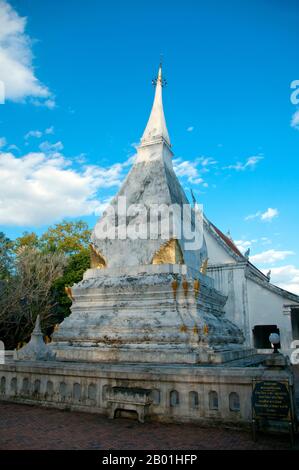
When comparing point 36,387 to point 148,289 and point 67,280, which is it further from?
point 67,280

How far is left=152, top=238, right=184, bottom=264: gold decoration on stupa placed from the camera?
37.0 feet

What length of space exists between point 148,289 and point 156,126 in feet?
24.3

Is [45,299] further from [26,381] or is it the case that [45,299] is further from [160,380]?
[160,380]

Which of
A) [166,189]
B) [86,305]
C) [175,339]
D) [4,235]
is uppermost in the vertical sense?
[4,235]

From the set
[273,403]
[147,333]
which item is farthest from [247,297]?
[273,403]

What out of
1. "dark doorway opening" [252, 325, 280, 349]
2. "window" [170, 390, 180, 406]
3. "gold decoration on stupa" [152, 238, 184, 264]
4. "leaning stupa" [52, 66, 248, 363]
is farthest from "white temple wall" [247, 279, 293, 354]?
"window" [170, 390, 180, 406]

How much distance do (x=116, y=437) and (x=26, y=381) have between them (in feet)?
11.9

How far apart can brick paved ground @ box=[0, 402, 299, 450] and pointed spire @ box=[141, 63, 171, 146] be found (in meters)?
10.4

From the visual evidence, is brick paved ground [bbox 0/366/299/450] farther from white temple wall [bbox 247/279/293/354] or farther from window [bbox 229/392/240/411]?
white temple wall [bbox 247/279/293/354]

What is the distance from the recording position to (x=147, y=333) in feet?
32.0
